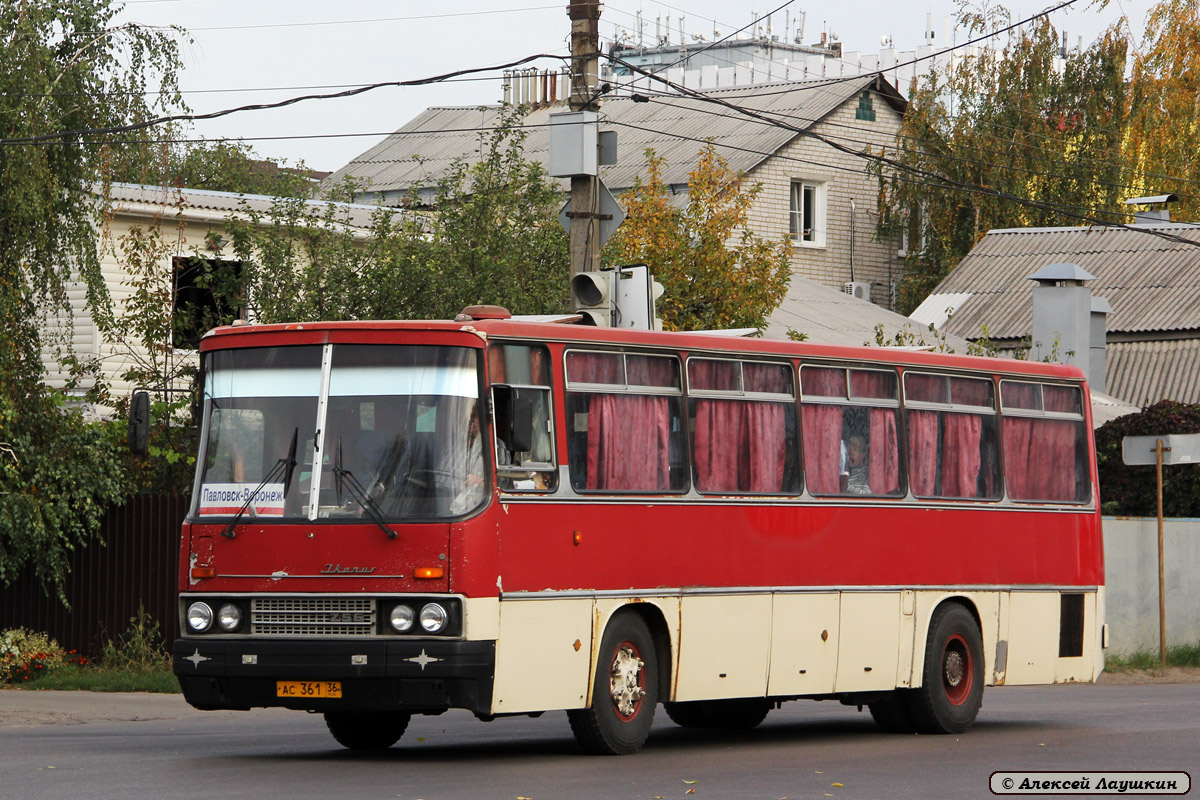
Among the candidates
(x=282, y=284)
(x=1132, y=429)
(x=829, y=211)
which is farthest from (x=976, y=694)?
(x=829, y=211)

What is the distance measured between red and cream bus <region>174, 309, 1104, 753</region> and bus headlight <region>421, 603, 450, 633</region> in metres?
0.02

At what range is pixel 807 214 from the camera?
5222cm

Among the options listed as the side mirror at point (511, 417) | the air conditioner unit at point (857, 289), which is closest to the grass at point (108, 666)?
the side mirror at point (511, 417)

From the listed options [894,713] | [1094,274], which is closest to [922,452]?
[894,713]

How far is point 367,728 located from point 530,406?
9.51 ft

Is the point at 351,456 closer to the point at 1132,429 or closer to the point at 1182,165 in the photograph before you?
the point at 1132,429

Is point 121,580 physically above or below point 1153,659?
above

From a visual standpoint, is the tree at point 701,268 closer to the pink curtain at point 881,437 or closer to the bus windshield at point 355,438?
the pink curtain at point 881,437

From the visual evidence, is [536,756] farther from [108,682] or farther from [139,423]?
[108,682]

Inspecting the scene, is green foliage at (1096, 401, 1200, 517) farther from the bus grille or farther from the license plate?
the license plate

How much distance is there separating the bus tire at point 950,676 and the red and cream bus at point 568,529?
0.03 meters

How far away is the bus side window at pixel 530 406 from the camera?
42.5 ft

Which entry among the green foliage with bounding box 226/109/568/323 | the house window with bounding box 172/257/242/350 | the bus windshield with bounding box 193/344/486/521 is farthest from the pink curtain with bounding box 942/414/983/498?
the house window with bounding box 172/257/242/350

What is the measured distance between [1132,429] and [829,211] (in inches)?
823
